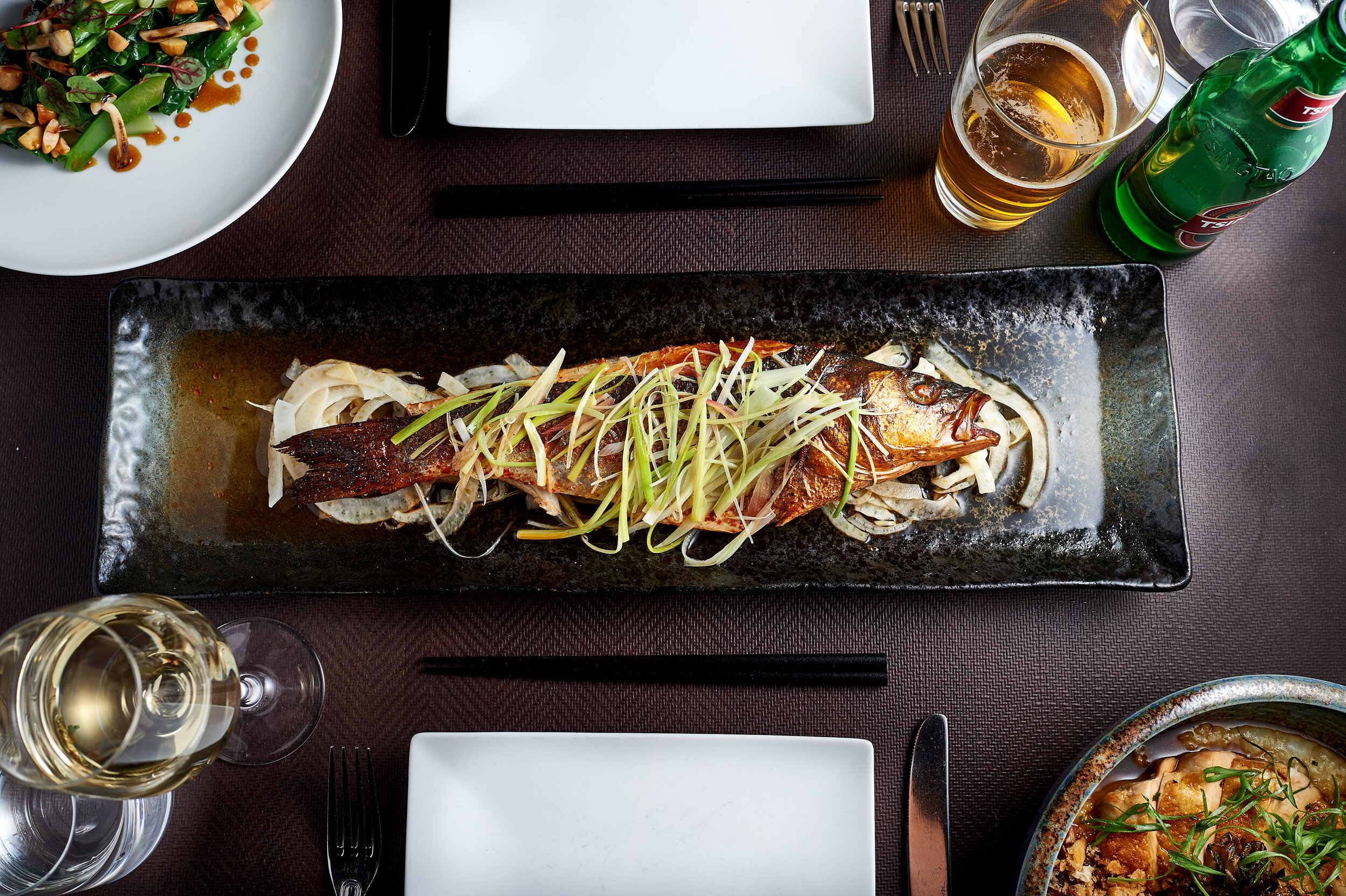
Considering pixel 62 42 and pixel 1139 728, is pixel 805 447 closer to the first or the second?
pixel 1139 728

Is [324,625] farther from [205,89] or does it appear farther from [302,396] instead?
[205,89]

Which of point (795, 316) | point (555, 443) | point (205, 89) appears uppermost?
point (205, 89)

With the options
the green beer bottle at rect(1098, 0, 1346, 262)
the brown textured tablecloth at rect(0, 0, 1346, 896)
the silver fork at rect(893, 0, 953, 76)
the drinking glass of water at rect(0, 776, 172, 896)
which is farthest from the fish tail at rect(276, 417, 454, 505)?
the green beer bottle at rect(1098, 0, 1346, 262)

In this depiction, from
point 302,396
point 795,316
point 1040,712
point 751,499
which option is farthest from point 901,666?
point 302,396

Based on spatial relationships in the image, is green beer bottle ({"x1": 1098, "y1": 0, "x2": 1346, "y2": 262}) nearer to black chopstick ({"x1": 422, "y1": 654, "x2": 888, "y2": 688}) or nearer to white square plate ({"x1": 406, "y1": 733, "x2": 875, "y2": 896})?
black chopstick ({"x1": 422, "y1": 654, "x2": 888, "y2": 688})

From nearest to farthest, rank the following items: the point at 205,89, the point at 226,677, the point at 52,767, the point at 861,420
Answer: the point at 52,767, the point at 226,677, the point at 861,420, the point at 205,89

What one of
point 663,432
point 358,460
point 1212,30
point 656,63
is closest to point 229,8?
point 656,63
